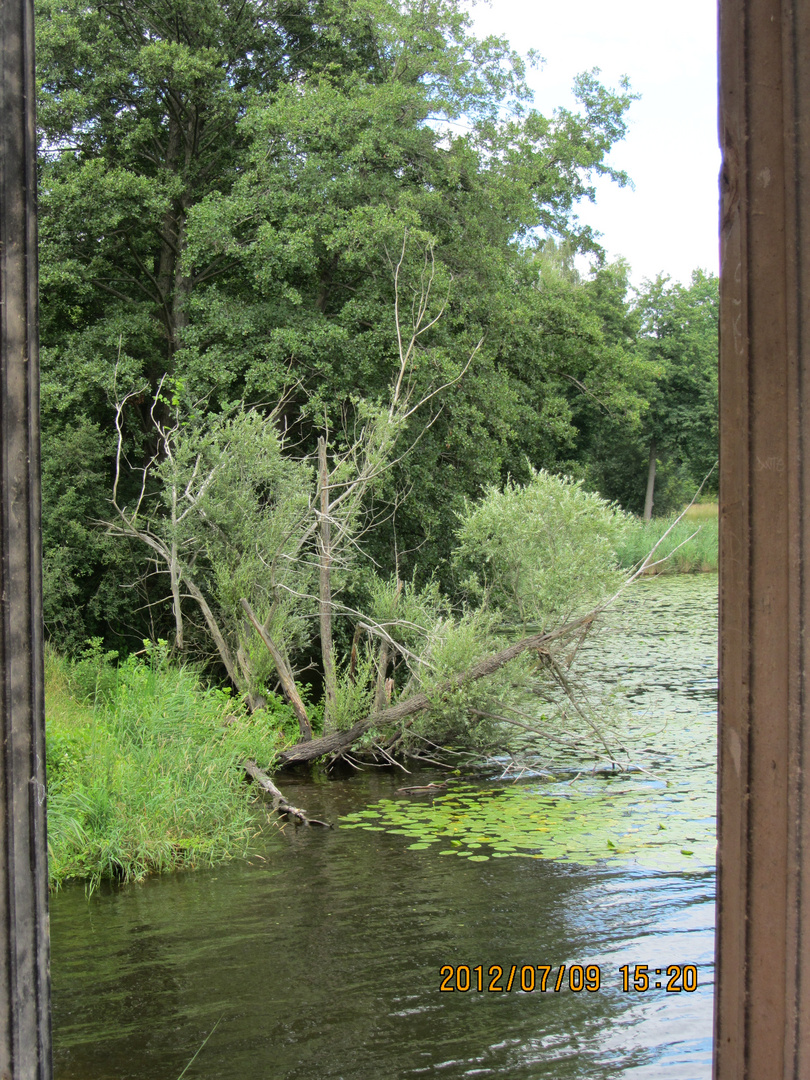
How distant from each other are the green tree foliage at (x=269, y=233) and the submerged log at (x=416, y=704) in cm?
363

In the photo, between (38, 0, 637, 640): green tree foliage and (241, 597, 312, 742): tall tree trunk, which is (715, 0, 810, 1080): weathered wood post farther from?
(38, 0, 637, 640): green tree foliage

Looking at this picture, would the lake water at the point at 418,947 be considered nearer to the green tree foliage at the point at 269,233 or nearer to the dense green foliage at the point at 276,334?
the dense green foliage at the point at 276,334

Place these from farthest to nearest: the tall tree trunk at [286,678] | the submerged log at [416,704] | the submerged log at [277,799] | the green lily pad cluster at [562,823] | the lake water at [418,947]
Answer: the tall tree trunk at [286,678] < the submerged log at [416,704] < the submerged log at [277,799] < the green lily pad cluster at [562,823] < the lake water at [418,947]

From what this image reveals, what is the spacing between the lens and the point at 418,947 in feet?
16.4

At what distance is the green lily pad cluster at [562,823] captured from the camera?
6492mm

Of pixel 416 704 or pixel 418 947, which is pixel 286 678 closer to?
pixel 416 704

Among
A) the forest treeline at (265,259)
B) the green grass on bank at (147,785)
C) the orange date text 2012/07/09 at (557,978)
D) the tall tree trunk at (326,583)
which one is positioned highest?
the forest treeline at (265,259)

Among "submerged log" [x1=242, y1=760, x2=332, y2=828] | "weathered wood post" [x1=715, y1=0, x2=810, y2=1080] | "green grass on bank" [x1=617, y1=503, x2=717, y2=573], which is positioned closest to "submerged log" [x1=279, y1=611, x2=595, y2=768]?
"submerged log" [x1=242, y1=760, x2=332, y2=828]

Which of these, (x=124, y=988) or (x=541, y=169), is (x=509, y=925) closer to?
(x=124, y=988)

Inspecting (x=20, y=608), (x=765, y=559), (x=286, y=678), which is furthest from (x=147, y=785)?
(x=765, y=559)

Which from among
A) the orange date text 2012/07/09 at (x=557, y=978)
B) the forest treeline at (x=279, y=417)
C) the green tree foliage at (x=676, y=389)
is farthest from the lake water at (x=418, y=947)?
the green tree foliage at (x=676, y=389)

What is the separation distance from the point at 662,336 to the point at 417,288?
2386 centimetres

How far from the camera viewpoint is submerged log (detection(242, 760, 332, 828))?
296 inches

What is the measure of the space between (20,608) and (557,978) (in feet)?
13.7
